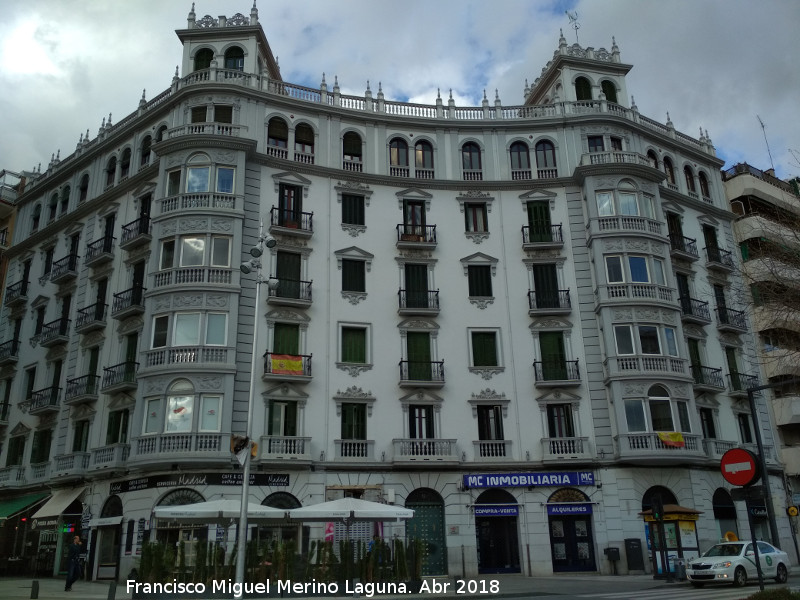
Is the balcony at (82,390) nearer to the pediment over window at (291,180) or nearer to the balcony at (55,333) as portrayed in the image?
the balcony at (55,333)

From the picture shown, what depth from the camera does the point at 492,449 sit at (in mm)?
33969

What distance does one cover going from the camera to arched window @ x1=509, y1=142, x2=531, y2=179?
128ft

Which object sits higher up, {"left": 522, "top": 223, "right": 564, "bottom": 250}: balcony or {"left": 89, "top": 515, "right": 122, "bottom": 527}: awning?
{"left": 522, "top": 223, "right": 564, "bottom": 250}: balcony

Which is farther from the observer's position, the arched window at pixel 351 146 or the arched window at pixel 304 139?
the arched window at pixel 351 146

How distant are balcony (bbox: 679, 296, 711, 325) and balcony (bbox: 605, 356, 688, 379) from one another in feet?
12.2

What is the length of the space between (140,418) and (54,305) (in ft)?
42.8

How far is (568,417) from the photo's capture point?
3484 centimetres

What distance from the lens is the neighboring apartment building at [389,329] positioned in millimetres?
32344

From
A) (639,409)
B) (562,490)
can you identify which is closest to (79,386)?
(562,490)

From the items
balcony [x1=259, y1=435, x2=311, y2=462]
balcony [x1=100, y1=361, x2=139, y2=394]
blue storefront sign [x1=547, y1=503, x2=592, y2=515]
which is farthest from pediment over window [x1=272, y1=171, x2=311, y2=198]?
blue storefront sign [x1=547, y1=503, x2=592, y2=515]

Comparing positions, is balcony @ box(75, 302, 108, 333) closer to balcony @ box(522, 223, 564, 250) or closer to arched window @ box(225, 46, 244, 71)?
arched window @ box(225, 46, 244, 71)

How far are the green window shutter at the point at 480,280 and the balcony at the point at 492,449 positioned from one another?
7509 mm

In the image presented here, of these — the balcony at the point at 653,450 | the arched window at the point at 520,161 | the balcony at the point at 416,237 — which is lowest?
the balcony at the point at 653,450

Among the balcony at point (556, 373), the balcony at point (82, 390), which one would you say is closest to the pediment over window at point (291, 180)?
the balcony at point (82, 390)
